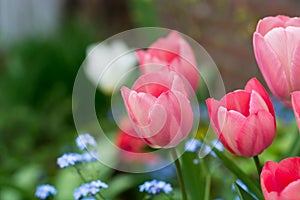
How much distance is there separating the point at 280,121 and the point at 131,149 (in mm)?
856

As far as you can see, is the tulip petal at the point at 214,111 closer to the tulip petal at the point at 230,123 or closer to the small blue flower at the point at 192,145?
the tulip petal at the point at 230,123

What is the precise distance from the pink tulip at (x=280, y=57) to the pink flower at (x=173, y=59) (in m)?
0.10

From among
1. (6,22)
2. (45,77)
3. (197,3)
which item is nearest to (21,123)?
(45,77)

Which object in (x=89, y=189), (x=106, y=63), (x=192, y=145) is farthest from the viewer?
(x=106, y=63)

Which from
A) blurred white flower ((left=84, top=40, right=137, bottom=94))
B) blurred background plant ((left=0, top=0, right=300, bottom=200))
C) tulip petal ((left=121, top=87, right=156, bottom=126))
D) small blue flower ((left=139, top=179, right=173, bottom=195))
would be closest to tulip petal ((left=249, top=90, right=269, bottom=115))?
tulip petal ((left=121, top=87, right=156, bottom=126))

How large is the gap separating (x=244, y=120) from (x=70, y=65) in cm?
269

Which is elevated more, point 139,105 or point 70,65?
point 70,65

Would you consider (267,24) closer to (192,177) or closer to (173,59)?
(173,59)

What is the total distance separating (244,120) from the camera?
2.44ft

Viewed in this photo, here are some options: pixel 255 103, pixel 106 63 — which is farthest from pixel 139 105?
pixel 106 63

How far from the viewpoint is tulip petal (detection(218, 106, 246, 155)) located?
29.1 inches

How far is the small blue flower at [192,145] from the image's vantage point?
0.91m

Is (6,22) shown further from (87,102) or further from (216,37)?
(87,102)

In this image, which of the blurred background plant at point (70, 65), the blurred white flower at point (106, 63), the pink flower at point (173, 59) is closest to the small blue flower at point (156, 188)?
the pink flower at point (173, 59)
